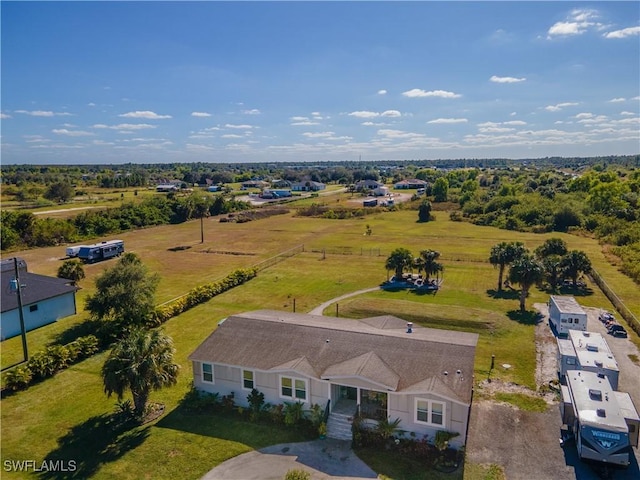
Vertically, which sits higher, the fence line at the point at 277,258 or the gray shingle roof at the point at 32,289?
the gray shingle roof at the point at 32,289

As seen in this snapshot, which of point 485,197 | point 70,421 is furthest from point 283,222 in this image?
point 70,421

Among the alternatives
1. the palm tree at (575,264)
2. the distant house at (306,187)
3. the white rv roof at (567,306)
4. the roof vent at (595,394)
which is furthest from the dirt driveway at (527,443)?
the distant house at (306,187)

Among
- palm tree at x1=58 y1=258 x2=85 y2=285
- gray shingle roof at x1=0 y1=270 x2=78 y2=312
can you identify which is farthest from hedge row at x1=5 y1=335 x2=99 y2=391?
palm tree at x1=58 y1=258 x2=85 y2=285

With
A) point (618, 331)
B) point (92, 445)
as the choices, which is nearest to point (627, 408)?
point (618, 331)

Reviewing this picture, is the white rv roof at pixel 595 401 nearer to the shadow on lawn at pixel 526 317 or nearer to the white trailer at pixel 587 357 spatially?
the white trailer at pixel 587 357

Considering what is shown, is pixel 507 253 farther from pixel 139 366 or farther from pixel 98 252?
pixel 98 252

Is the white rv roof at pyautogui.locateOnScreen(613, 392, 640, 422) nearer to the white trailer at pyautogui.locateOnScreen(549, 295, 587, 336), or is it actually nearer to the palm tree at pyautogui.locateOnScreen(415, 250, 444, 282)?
the white trailer at pyautogui.locateOnScreen(549, 295, 587, 336)

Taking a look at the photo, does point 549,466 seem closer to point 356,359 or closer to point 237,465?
point 356,359
